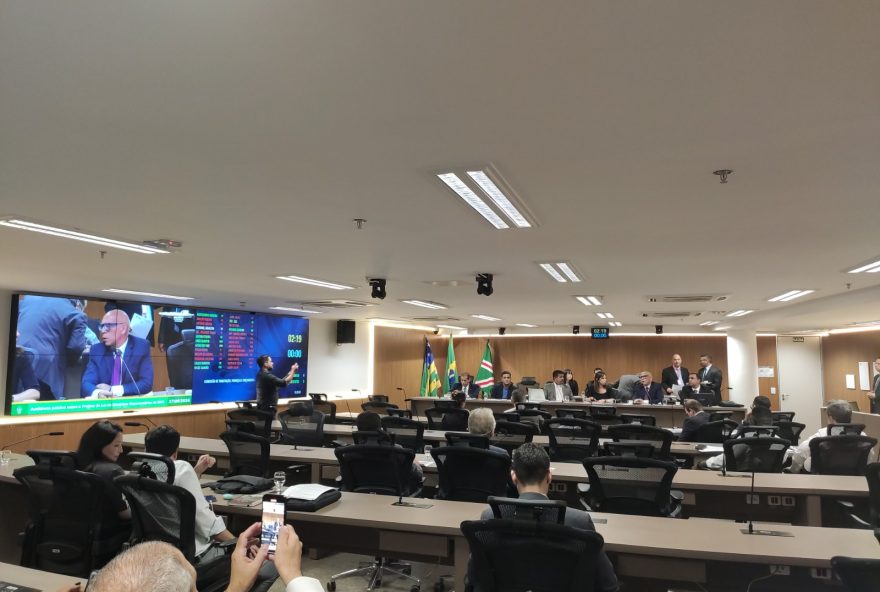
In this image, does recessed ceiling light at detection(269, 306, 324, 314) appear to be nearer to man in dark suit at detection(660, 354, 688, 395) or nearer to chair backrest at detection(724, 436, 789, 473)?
man in dark suit at detection(660, 354, 688, 395)

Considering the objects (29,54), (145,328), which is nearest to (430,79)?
(29,54)

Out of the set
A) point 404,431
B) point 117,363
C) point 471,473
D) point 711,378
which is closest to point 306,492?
point 471,473

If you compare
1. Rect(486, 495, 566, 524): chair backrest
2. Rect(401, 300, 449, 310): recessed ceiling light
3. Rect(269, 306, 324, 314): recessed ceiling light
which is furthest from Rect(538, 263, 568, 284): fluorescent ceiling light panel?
Answer: Rect(269, 306, 324, 314): recessed ceiling light

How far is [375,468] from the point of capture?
4.61m

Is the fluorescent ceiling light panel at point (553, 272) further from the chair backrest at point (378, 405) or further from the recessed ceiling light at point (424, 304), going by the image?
the recessed ceiling light at point (424, 304)

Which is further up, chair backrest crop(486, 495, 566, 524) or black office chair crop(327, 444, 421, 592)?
chair backrest crop(486, 495, 566, 524)

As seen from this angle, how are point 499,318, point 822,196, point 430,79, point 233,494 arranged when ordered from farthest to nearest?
point 499,318 < point 233,494 < point 822,196 < point 430,79

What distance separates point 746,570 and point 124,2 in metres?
3.80

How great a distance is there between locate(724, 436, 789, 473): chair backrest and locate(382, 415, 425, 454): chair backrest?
3.15m

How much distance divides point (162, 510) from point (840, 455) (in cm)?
560

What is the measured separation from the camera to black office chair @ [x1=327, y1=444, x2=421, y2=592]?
4.45m

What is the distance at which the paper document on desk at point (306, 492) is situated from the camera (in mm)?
3637

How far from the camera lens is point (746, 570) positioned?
3.13m

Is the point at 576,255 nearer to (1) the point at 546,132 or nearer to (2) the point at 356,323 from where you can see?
(1) the point at 546,132
